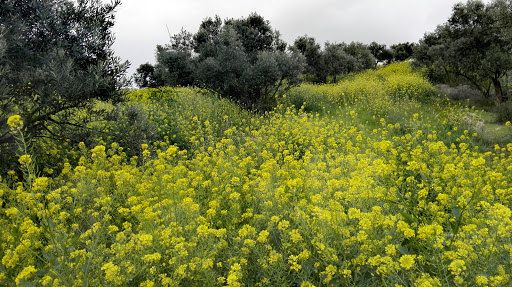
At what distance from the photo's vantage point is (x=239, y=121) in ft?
35.8

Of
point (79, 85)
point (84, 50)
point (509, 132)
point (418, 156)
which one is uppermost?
point (84, 50)

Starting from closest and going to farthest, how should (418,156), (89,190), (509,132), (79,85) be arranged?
(89,190) → (418,156) → (79,85) → (509,132)

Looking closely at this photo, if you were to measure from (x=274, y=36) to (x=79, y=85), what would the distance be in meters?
10.7

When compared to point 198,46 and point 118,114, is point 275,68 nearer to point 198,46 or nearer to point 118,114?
point 198,46

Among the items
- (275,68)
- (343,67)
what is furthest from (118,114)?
(343,67)

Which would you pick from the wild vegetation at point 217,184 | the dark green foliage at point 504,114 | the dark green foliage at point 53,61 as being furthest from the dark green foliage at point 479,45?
the dark green foliage at point 53,61

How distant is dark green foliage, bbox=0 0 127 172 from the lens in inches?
200

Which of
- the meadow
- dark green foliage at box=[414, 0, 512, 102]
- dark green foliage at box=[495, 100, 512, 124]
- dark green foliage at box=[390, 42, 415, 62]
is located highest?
dark green foliage at box=[390, 42, 415, 62]

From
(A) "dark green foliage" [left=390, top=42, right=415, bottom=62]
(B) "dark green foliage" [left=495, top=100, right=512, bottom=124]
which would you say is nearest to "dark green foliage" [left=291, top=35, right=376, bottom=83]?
(B) "dark green foliage" [left=495, top=100, right=512, bottom=124]

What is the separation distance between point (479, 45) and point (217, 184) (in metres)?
17.9

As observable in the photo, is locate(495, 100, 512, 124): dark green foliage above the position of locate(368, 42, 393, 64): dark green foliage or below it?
below

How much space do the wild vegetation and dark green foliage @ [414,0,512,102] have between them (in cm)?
256

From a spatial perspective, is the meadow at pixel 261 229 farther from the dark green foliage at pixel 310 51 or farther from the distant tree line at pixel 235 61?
the dark green foliage at pixel 310 51

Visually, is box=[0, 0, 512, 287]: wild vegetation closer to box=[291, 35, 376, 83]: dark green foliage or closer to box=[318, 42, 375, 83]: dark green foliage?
box=[291, 35, 376, 83]: dark green foliage
